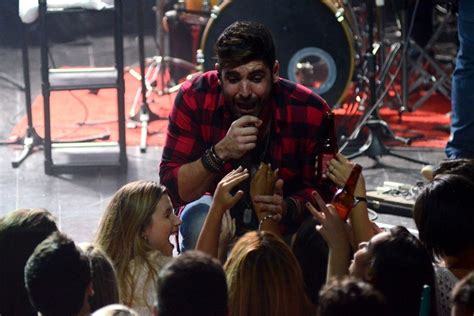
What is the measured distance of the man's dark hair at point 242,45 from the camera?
4113 mm

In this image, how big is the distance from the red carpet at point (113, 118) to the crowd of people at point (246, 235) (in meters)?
2.89

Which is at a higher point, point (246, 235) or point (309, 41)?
point (309, 41)

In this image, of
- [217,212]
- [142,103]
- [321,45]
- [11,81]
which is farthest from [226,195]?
[11,81]

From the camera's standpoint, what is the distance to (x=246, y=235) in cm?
348

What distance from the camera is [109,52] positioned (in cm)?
981

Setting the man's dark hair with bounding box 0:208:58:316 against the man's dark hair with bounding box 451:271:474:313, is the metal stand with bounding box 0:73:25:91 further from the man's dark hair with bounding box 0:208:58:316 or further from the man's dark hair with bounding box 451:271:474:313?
the man's dark hair with bounding box 451:271:474:313

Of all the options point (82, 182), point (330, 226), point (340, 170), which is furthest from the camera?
point (82, 182)

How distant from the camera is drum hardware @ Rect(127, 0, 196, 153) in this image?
24.4 ft

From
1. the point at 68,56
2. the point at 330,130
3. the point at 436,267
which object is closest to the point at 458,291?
the point at 436,267

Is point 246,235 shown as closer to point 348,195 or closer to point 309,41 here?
point 348,195

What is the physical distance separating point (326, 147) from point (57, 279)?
1456 mm

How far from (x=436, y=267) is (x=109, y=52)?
21.6ft

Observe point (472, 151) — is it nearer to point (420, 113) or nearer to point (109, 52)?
point (420, 113)

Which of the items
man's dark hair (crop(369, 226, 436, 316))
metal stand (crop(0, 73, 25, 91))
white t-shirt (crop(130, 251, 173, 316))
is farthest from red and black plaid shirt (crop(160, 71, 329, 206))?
metal stand (crop(0, 73, 25, 91))
